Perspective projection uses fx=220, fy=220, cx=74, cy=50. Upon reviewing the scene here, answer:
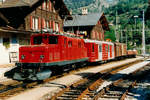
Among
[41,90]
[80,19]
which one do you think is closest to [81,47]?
[41,90]

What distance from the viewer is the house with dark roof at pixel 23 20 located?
63.7 feet

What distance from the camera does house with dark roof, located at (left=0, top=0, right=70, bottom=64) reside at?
19.4m

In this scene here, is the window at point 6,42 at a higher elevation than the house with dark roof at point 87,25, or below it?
below

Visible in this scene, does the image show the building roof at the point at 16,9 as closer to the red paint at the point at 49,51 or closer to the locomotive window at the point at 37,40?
the locomotive window at the point at 37,40

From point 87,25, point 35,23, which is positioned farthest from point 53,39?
point 87,25

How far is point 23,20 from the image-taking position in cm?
2391

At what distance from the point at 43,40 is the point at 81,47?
5.52 metres

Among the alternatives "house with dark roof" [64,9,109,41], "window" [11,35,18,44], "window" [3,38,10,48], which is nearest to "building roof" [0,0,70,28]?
"window" [11,35,18,44]

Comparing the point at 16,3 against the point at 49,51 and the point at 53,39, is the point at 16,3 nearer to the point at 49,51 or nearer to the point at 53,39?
the point at 53,39

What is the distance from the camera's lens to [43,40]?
1515cm

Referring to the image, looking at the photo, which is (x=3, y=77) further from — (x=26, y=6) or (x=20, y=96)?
(x=26, y=6)

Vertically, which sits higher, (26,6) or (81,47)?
(26,6)

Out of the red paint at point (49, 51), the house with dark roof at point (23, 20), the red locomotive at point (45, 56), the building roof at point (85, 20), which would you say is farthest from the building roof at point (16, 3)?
the building roof at point (85, 20)

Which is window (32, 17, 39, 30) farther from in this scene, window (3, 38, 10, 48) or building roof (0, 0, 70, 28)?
window (3, 38, 10, 48)
